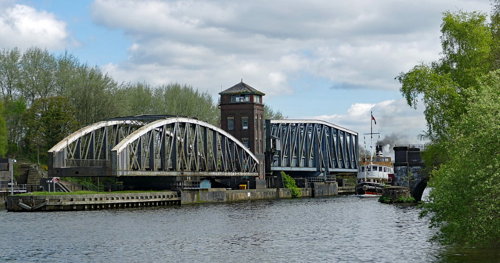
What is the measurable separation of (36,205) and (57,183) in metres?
16.3

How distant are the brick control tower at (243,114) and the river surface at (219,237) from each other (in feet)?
178

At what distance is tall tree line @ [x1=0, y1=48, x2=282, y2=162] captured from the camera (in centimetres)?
11394

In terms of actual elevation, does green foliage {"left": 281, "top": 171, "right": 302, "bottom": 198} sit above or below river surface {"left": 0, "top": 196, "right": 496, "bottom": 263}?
above

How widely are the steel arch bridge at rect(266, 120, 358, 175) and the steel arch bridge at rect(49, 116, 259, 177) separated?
1786 cm

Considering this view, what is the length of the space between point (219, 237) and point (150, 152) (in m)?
45.4

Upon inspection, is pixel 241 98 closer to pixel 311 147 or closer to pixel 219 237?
pixel 311 147

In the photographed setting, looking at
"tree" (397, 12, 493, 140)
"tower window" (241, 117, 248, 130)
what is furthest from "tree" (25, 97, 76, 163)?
"tree" (397, 12, 493, 140)

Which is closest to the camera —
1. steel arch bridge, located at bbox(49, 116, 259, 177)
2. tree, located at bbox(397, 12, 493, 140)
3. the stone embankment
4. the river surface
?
the river surface

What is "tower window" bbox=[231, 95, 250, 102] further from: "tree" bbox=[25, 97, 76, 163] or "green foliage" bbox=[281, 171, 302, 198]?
"tree" bbox=[25, 97, 76, 163]

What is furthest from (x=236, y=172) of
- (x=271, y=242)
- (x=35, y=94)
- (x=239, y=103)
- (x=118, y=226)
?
(x=271, y=242)

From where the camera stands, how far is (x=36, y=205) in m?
80.7

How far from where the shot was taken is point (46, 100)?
113375mm

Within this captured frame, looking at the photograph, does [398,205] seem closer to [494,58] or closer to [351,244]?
[494,58]

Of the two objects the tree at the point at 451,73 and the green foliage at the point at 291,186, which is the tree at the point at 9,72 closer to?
the green foliage at the point at 291,186
